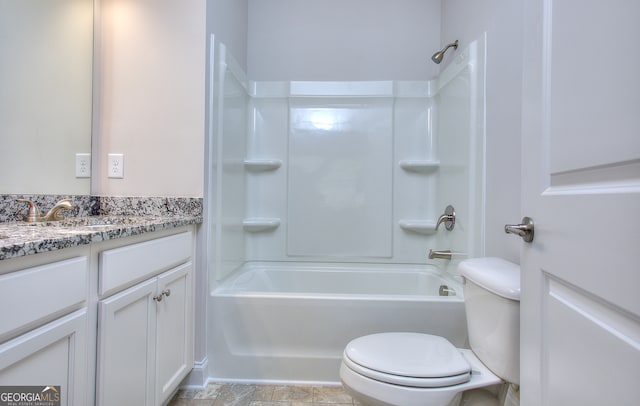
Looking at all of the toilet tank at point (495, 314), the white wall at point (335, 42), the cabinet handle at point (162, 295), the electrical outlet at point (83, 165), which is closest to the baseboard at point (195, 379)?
the cabinet handle at point (162, 295)

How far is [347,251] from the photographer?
7.42ft

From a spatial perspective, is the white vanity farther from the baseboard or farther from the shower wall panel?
the shower wall panel

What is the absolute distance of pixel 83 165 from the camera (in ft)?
4.87

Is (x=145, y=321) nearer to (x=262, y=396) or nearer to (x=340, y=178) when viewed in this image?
(x=262, y=396)

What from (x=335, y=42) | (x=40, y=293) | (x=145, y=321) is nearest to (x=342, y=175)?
(x=335, y=42)

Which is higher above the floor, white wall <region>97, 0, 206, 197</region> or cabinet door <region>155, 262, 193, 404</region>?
white wall <region>97, 0, 206, 197</region>

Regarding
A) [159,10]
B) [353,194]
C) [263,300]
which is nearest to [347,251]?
[353,194]

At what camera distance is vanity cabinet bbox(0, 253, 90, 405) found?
62 cm

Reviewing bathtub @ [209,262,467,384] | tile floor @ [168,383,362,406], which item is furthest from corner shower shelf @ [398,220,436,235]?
tile floor @ [168,383,362,406]

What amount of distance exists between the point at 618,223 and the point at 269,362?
1537 millimetres

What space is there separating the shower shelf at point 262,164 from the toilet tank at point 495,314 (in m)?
1.49

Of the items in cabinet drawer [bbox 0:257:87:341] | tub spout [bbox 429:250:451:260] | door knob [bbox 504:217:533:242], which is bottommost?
tub spout [bbox 429:250:451:260]

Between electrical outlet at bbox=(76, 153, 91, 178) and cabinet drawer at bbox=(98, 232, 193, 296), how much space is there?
23.8 inches

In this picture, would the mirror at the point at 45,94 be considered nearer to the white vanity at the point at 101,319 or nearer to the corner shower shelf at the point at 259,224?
the white vanity at the point at 101,319
